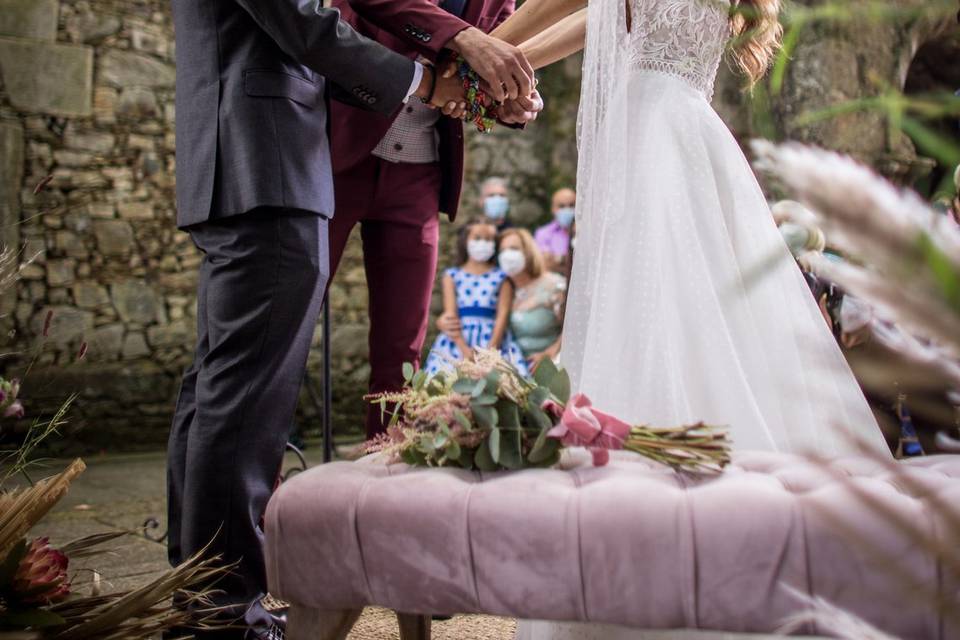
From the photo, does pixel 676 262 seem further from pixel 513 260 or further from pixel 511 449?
pixel 513 260

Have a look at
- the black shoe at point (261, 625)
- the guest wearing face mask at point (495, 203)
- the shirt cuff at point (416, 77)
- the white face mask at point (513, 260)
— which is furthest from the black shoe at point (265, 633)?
the guest wearing face mask at point (495, 203)

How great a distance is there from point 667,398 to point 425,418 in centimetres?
62

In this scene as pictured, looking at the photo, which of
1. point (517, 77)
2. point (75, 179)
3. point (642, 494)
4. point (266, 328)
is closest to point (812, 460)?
point (642, 494)

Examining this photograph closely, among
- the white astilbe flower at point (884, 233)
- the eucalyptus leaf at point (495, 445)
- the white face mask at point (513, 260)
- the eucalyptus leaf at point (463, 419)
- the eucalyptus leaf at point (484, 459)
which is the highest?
the white face mask at point (513, 260)

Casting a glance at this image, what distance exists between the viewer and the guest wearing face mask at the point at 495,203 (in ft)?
20.6

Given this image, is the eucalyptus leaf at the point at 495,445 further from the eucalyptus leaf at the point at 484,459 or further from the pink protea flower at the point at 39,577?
the pink protea flower at the point at 39,577

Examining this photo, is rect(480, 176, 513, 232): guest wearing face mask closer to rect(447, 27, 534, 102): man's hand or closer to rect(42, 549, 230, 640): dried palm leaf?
rect(447, 27, 534, 102): man's hand

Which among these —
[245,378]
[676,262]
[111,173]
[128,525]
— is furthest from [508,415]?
[111,173]

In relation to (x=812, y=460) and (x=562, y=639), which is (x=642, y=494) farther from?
(x=812, y=460)

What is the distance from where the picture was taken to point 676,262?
1951mm

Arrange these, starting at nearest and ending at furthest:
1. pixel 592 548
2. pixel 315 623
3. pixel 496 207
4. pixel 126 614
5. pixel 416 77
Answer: pixel 126 614
pixel 592 548
pixel 315 623
pixel 416 77
pixel 496 207

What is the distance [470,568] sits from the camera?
1.18 m

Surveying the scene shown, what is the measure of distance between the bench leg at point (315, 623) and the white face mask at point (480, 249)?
4.27 meters

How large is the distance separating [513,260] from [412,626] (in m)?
3.85
